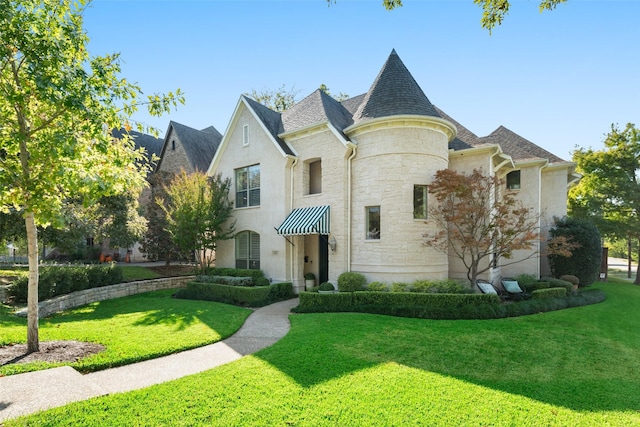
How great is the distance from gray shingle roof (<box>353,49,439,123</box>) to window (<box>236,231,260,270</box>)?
9.00 m

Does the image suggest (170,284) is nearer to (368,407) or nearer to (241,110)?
(241,110)

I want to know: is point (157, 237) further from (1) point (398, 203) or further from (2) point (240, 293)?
(1) point (398, 203)

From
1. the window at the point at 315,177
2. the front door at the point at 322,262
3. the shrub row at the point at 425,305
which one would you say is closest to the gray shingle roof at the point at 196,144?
the window at the point at 315,177

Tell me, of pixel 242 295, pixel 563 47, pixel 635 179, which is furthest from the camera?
pixel 635 179

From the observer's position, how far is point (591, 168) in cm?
2806

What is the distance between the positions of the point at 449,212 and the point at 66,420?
45.9ft

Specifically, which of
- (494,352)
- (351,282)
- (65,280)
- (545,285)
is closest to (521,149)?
(545,285)

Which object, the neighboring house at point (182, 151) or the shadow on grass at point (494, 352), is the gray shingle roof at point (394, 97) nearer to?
the shadow on grass at point (494, 352)

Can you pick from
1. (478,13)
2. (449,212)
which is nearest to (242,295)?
(449,212)

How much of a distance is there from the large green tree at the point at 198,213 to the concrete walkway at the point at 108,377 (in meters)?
10.0

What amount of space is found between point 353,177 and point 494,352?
996cm

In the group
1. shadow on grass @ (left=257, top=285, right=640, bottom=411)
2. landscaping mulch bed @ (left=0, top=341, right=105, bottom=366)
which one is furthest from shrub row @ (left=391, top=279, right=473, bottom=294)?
landscaping mulch bed @ (left=0, top=341, right=105, bottom=366)

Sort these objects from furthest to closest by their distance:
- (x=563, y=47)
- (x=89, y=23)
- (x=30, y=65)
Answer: (x=563, y=47) < (x=89, y=23) < (x=30, y=65)

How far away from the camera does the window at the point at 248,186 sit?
19938mm
